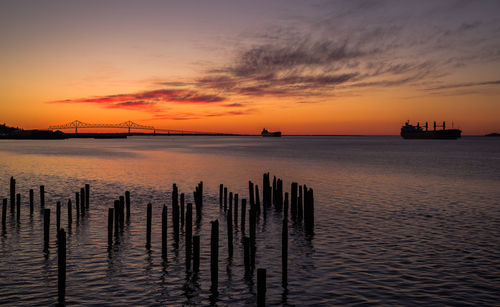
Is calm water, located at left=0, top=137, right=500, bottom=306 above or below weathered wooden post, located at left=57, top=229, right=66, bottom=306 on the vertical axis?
below

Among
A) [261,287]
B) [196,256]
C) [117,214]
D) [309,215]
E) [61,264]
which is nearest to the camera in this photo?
[261,287]

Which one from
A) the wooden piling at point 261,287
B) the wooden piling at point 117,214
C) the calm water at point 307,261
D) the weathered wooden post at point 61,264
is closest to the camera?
the wooden piling at point 261,287

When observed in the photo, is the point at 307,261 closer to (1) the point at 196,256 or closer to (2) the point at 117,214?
(1) the point at 196,256

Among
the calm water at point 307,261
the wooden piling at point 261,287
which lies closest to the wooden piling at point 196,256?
the calm water at point 307,261

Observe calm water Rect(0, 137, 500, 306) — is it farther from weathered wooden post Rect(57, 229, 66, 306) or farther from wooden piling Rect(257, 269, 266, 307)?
wooden piling Rect(257, 269, 266, 307)

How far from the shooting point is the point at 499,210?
2609 centimetres

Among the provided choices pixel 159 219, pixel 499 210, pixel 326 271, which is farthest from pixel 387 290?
pixel 499 210

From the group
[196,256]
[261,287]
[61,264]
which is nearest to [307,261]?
[196,256]

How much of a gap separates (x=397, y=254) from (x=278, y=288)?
242 inches

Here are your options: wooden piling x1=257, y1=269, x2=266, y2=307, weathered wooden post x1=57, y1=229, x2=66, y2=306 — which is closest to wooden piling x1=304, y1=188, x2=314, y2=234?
wooden piling x1=257, y1=269, x2=266, y2=307

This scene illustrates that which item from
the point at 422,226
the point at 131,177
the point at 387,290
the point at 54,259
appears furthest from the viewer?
the point at 131,177

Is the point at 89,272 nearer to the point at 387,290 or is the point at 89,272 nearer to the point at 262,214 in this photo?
the point at 387,290

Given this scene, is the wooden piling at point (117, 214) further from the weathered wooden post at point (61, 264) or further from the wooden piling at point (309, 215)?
the wooden piling at point (309, 215)

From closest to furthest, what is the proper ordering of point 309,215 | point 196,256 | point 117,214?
point 196,256 → point 117,214 → point 309,215
